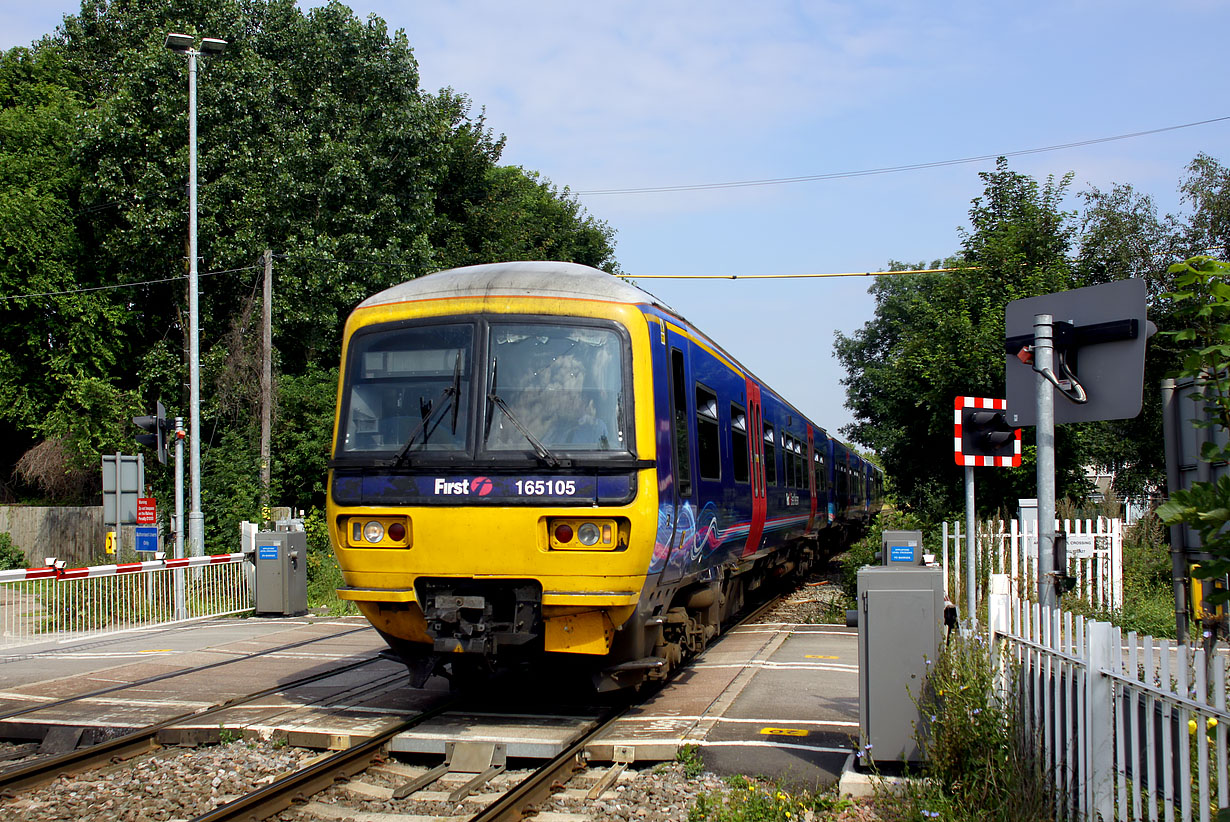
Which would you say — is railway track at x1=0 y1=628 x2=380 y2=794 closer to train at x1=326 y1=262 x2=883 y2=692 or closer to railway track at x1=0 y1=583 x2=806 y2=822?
railway track at x1=0 y1=583 x2=806 y2=822

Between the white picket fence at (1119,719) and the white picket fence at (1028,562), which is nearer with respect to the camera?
the white picket fence at (1119,719)

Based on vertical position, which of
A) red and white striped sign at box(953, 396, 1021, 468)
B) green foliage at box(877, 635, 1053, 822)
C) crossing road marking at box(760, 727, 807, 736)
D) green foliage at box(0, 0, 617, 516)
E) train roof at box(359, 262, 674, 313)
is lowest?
crossing road marking at box(760, 727, 807, 736)

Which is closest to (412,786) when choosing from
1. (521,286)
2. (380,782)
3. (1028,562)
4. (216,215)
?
(380,782)

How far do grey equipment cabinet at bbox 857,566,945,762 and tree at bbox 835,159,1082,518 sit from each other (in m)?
10.8

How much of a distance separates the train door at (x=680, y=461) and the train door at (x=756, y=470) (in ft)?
9.74

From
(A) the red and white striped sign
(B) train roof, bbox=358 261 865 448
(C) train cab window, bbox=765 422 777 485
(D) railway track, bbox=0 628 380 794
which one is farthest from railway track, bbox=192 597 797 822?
(C) train cab window, bbox=765 422 777 485

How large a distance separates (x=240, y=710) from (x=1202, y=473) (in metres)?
6.71

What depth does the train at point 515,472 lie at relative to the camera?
7.12m

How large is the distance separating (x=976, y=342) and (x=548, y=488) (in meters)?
11.1

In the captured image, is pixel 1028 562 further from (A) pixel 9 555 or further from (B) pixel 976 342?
(A) pixel 9 555

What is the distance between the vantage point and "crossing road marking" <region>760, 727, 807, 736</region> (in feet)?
23.3

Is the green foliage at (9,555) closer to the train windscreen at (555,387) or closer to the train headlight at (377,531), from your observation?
the train headlight at (377,531)

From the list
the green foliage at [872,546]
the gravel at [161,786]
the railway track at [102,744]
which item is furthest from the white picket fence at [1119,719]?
the green foliage at [872,546]

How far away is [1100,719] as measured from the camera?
180 inches
